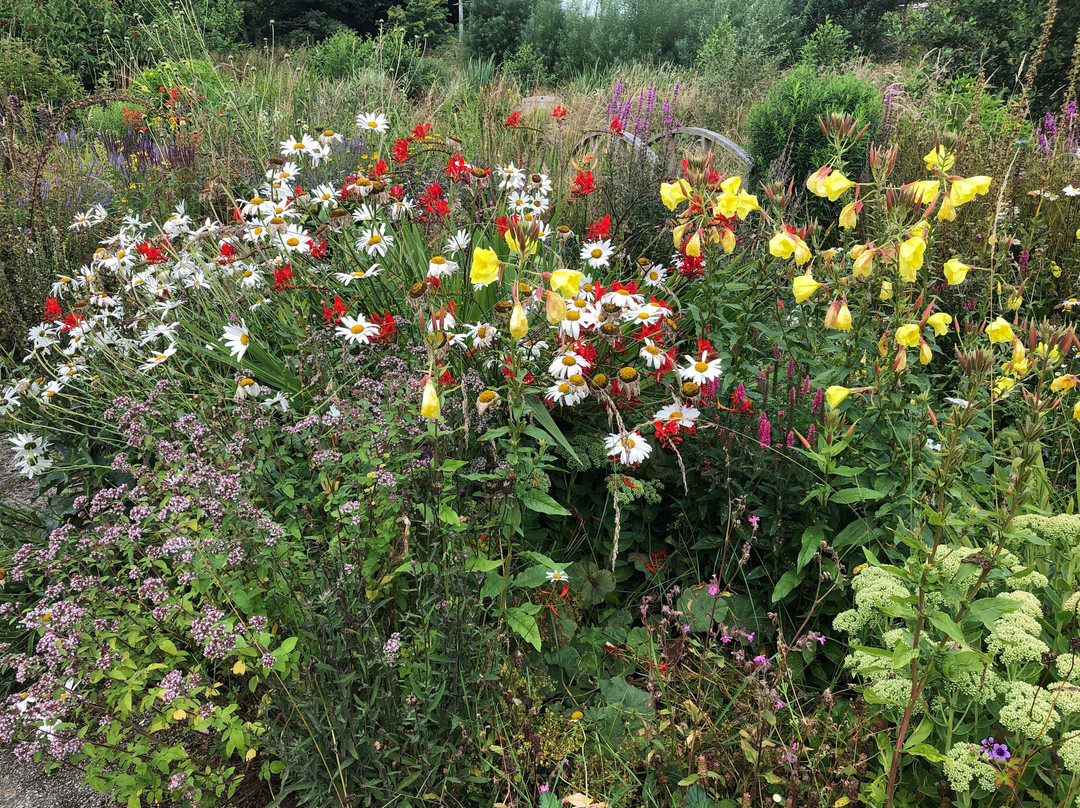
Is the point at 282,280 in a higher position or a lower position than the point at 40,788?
higher

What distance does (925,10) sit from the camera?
10609 mm

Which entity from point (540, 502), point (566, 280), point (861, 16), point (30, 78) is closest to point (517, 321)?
point (566, 280)

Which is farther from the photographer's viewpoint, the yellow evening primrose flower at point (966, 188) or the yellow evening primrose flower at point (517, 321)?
the yellow evening primrose flower at point (966, 188)

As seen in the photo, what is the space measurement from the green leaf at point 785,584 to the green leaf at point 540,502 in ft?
2.07

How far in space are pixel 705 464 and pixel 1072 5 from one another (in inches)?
396

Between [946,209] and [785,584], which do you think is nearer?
[946,209]

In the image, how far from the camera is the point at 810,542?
1.94 metres

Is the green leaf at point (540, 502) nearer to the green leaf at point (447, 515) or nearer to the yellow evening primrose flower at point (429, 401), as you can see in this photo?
the green leaf at point (447, 515)

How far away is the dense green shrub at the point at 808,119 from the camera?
5.34 metres

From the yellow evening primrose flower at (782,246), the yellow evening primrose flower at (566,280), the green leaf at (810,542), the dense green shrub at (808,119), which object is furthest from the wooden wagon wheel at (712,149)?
the yellow evening primrose flower at (566,280)

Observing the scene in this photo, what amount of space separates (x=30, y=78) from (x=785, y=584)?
1112cm

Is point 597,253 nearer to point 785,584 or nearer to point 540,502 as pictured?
point 540,502

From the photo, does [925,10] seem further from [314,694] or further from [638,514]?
[314,694]

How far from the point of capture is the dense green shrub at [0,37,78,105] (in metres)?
8.56
